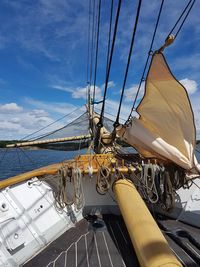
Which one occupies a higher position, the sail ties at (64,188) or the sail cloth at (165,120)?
the sail cloth at (165,120)

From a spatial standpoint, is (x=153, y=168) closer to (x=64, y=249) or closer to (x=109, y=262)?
(x=109, y=262)

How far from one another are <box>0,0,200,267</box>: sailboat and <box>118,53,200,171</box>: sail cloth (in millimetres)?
17

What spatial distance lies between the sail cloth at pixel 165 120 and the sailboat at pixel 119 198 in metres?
0.02

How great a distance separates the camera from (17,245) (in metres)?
3.90

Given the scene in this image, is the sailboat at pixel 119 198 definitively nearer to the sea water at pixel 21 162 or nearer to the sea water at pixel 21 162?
→ the sea water at pixel 21 162

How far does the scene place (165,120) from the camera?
4.58 m

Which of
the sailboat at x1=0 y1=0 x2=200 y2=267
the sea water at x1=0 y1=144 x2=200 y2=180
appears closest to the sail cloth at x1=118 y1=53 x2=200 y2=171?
the sailboat at x1=0 y1=0 x2=200 y2=267

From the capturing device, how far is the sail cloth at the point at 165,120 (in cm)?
419

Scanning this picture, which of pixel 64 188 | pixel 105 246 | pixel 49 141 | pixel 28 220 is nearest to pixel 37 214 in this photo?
pixel 28 220

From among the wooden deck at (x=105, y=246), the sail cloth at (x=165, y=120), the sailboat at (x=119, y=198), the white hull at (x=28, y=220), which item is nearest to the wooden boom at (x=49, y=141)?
the sailboat at (x=119, y=198)

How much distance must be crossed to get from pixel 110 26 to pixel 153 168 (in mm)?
3366

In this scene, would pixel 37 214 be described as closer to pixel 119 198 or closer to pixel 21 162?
pixel 119 198

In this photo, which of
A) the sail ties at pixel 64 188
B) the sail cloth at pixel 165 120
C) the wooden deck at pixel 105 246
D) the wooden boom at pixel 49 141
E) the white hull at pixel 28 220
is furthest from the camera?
the wooden boom at pixel 49 141

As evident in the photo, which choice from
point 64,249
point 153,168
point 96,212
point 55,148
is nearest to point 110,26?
point 153,168
